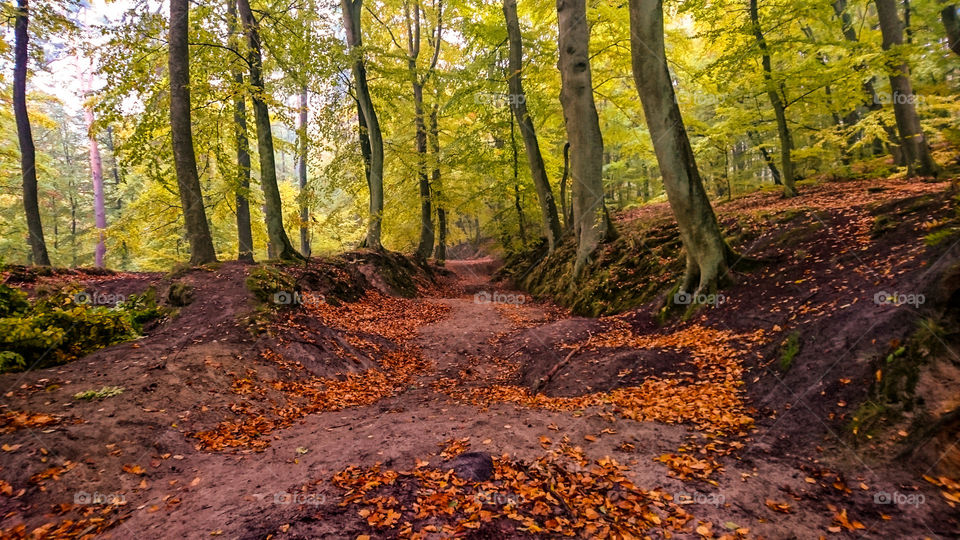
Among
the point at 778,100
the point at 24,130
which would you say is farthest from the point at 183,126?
the point at 778,100

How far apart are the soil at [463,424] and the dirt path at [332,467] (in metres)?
0.02

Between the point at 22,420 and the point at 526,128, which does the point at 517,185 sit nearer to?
the point at 526,128

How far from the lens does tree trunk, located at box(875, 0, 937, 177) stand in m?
10.0

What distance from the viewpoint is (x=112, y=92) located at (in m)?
8.95

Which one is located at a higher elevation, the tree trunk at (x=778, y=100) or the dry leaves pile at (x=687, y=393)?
the tree trunk at (x=778, y=100)

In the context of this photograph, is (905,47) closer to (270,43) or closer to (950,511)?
(950,511)

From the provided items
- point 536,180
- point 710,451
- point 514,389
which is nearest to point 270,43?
point 536,180

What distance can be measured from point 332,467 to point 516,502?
1.85 metres

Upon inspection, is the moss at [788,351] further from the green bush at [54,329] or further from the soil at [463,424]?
the green bush at [54,329]

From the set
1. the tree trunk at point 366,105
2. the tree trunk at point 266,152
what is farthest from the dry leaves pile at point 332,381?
the tree trunk at point 366,105

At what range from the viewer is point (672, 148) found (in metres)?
7.56

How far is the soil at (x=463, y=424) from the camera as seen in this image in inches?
124

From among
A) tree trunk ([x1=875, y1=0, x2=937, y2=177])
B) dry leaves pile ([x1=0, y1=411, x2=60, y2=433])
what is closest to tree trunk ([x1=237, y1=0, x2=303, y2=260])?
dry leaves pile ([x1=0, y1=411, x2=60, y2=433])

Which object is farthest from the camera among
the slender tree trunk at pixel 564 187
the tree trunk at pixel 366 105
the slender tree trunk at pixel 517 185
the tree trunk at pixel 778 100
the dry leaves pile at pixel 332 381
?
the slender tree trunk at pixel 517 185
